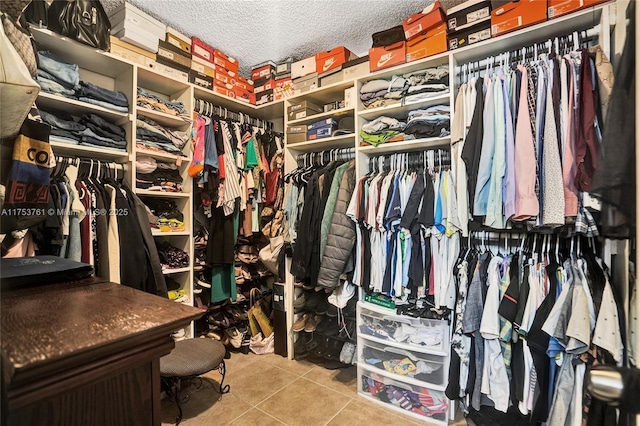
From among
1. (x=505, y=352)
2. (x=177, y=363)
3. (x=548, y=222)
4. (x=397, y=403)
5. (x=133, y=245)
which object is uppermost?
(x=548, y=222)

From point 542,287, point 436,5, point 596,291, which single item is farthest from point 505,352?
point 436,5

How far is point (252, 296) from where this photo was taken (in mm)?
2715

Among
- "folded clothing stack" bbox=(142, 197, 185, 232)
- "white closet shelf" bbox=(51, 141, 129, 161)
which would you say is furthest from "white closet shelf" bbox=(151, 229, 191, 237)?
"white closet shelf" bbox=(51, 141, 129, 161)

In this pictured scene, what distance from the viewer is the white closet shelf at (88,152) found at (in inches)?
64.3

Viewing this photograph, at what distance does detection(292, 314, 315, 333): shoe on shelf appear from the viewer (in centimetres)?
239

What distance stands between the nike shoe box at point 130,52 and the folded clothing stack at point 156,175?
62cm

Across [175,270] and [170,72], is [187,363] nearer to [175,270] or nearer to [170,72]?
[175,270]

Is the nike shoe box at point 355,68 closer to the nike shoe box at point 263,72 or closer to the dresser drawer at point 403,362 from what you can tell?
the nike shoe box at point 263,72

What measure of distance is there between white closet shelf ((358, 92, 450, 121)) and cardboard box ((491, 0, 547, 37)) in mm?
402

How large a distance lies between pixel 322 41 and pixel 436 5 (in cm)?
91

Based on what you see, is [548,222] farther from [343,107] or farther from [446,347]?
[343,107]

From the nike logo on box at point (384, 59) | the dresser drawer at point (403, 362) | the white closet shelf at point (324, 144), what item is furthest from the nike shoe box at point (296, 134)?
the dresser drawer at point (403, 362)

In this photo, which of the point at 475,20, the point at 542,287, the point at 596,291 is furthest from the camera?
the point at 475,20

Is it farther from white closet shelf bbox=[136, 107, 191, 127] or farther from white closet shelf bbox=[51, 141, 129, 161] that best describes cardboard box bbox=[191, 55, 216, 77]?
white closet shelf bbox=[51, 141, 129, 161]
